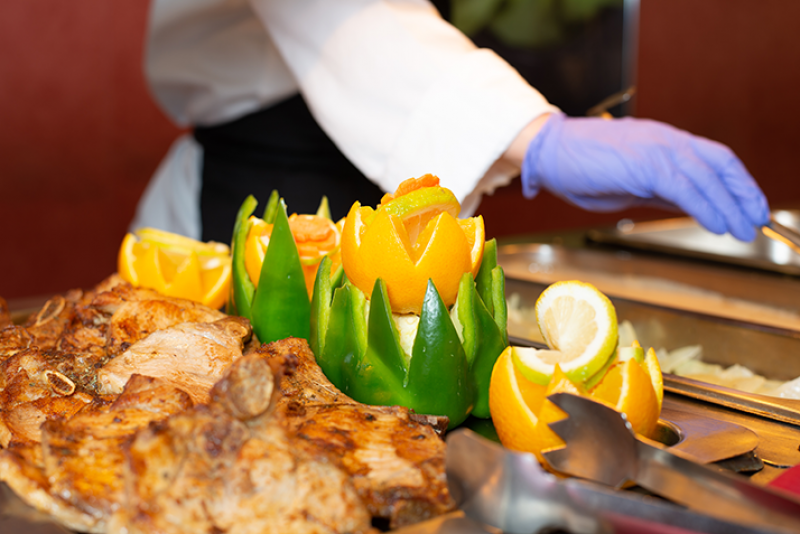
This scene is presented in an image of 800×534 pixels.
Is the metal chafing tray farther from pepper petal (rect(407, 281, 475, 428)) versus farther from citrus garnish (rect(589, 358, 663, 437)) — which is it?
pepper petal (rect(407, 281, 475, 428))

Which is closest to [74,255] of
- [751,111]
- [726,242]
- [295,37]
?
[295,37]

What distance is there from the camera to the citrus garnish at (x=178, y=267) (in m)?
1.20

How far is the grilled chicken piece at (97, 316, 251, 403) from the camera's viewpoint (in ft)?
2.85

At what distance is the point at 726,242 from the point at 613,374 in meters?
1.96

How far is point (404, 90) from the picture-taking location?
5.03ft

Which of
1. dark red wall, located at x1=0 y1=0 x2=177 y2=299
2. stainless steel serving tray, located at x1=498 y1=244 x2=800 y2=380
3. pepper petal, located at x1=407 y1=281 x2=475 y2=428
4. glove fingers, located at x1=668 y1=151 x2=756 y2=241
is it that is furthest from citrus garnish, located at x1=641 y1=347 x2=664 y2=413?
dark red wall, located at x1=0 y1=0 x2=177 y2=299

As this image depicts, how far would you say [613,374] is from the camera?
783 mm

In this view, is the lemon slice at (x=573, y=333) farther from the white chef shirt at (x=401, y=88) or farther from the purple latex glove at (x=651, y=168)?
the purple latex glove at (x=651, y=168)

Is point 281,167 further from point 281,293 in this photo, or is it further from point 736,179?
point 736,179

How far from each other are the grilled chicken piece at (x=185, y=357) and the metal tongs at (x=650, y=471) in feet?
1.39

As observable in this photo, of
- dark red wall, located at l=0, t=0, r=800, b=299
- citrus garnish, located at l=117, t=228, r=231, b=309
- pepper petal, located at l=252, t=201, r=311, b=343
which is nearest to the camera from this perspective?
pepper petal, located at l=252, t=201, r=311, b=343

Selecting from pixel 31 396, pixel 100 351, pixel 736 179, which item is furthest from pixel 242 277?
pixel 736 179

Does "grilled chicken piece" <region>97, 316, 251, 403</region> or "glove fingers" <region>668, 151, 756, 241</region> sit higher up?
"glove fingers" <region>668, 151, 756, 241</region>

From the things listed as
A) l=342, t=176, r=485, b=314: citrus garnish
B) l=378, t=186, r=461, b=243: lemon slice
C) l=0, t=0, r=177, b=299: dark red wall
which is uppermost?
l=378, t=186, r=461, b=243: lemon slice
